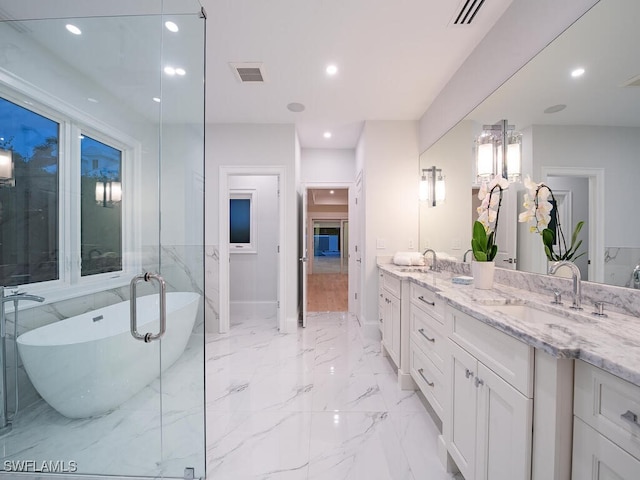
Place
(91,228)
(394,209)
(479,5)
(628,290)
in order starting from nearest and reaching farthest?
(628,290)
(91,228)
(479,5)
(394,209)

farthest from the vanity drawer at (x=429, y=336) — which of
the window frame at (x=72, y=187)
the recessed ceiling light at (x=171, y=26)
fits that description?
the recessed ceiling light at (x=171, y=26)

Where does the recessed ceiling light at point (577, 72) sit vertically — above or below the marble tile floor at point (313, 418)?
above

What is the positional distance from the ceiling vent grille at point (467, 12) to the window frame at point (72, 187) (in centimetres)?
212

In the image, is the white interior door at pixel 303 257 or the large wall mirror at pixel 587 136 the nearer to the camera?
the large wall mirror at pixel 587 136

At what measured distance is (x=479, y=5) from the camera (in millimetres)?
1762

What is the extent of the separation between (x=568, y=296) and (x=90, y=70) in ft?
9.51

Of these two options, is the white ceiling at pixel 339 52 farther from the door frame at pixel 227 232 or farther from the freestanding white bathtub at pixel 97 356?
the freestanding white bathtub at pixel 97 356

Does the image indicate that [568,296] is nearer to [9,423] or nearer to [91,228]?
[91,228]

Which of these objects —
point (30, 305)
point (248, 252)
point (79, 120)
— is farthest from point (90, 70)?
point (248, 252)

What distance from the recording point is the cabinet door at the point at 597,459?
0.65 m

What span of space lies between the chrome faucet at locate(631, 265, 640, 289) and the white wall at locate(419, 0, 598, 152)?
46.0 inches

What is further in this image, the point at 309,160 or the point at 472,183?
the point at 309,160

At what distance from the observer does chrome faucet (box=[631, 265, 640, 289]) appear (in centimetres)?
114

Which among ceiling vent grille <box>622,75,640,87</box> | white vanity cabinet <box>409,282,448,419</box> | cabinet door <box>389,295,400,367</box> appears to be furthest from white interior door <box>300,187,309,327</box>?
ceiling vent grille <box>622,75,640,87</box>
